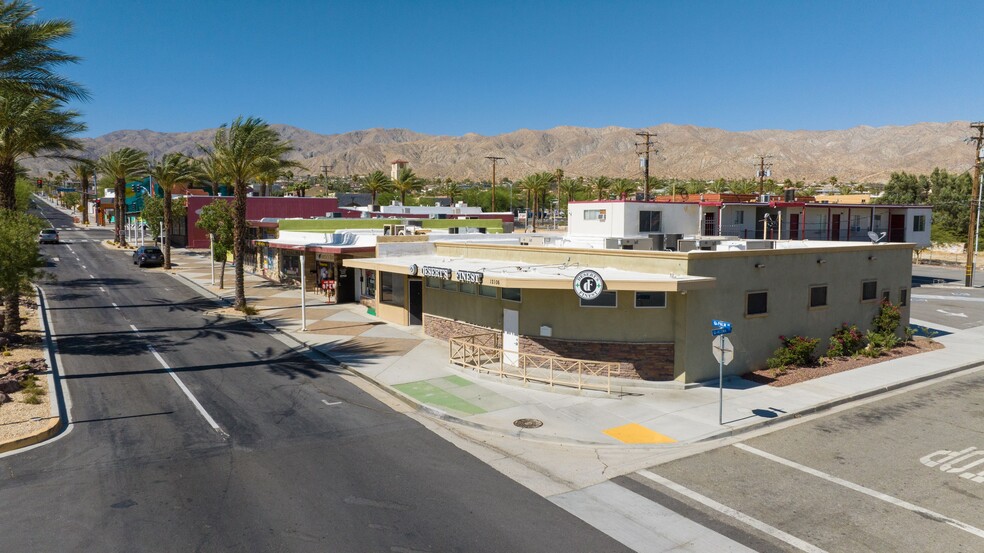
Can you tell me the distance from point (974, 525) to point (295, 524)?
37.8 feet

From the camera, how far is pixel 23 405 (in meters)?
16.3

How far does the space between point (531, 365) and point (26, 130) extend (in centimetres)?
2137

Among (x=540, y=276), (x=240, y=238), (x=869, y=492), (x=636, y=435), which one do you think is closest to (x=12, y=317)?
(x=240, y=238)

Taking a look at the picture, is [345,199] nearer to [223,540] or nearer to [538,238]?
[538,238]

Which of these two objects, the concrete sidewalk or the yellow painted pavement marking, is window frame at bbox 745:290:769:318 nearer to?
the concrete sidewalk

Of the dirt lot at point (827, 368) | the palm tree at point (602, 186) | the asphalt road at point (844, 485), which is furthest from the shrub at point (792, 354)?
the palm tree at point (602, 186)

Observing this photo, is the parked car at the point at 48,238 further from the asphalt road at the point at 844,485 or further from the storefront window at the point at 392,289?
the asphalt road at the point at 844,485

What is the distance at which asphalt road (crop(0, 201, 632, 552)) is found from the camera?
33.5ft

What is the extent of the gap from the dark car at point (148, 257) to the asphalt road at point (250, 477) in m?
33.0

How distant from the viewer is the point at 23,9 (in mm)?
20453

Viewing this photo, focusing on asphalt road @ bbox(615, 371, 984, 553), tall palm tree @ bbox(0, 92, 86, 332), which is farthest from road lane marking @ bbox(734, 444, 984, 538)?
tall palm tree @ bbox(0, 92, 86, 332)

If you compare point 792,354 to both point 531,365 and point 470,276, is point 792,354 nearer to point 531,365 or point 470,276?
point 531,365

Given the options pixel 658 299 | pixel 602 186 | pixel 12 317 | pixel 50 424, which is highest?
pixel 602 186

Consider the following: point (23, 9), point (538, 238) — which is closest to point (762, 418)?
point (538, 238)
